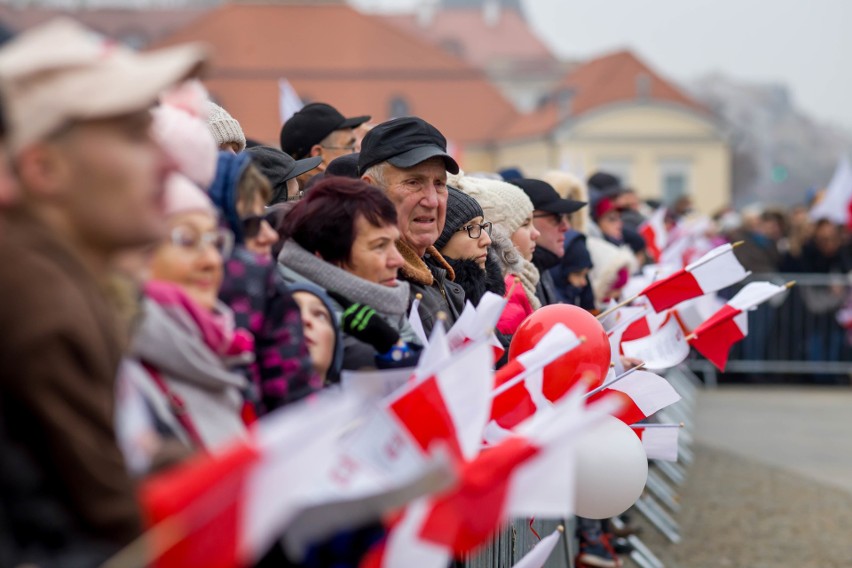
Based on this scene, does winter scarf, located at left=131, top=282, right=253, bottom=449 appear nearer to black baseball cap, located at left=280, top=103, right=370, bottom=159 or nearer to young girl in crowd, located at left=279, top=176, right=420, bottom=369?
young girl in crowd, located at left=279, top=176, right=420, bottom=369

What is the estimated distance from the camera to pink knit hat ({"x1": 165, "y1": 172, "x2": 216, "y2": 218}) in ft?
9.39

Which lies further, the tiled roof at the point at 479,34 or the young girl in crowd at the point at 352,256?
the tiled roof at the point at 479,34

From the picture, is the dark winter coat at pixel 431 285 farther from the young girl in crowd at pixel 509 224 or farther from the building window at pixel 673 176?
the building window at pixel 673 176

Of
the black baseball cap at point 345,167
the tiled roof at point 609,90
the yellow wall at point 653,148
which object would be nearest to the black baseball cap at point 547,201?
the black baseball cap at point 345,167

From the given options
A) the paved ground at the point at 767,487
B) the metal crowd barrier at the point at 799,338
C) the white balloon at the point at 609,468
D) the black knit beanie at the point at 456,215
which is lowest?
the metal crowd barrier at the point at 799,338

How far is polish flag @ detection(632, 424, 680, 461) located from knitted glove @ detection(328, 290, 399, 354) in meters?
1.47

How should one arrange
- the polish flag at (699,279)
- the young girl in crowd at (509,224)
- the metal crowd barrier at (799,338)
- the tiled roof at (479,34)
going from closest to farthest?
the polish flag at (699,279) < the young girl in crowd at (509,224) < the metal crowd barrier at (799,338) < the tiled roof at (479,34)

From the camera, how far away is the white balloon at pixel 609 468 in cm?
460

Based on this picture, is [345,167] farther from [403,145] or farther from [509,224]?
[509,224]

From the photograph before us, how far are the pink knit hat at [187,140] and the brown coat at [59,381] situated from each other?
721mm

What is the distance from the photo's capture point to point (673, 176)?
7275 cm

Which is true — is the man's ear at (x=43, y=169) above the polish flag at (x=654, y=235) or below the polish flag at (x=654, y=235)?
above

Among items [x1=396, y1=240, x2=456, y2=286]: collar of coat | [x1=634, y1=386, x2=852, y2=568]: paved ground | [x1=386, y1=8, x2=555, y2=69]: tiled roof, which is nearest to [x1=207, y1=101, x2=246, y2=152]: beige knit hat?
[x1=396, y1=240, x2=456, y2=286]: collar of coat

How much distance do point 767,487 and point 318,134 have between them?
527 centimetres
